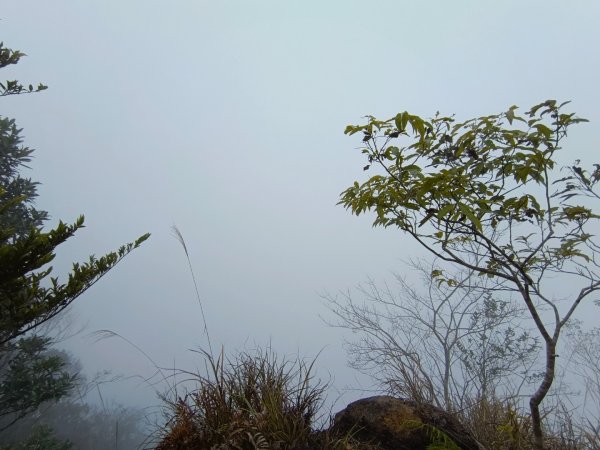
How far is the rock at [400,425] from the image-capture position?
251 centimetres

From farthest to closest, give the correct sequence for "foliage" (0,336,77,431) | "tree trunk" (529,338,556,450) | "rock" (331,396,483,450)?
"foliage" (0,336,77,431) → "rock" (331,396,483,450) → "tree trunk" (529,338,556,450)

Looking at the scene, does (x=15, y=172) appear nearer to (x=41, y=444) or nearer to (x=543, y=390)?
(x=41, y=444)

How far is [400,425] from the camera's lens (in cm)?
254

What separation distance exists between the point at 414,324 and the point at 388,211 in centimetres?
741

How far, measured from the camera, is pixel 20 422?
10.9m

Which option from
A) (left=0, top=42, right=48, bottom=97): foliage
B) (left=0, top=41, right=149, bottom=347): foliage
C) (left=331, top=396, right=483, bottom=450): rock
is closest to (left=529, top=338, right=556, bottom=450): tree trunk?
(left=331, top=396, right=483, bottom=450): rock

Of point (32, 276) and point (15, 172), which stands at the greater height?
point (15, 172)

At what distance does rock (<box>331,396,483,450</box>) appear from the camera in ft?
8.25

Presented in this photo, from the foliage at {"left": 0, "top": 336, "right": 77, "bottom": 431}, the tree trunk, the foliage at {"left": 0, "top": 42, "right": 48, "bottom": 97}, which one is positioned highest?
the foliage at {"left": 0, "top": 42, "right": 48, "bottom": 97}

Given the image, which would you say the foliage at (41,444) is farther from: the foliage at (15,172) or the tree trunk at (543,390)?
the tree trunk at (543,390)

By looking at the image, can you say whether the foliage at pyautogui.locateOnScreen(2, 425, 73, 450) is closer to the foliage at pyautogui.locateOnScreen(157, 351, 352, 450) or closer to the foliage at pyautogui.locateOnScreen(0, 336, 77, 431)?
the foliage at pyautogui.locateOnScreen(0, 336, 77, 431)

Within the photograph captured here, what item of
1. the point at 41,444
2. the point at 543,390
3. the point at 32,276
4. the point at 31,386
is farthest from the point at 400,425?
the point at 41,444

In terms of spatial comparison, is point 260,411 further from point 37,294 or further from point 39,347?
point 39,347

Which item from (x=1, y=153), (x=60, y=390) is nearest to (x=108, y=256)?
(x=60, y=390)
